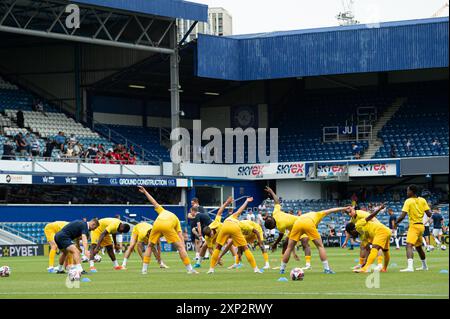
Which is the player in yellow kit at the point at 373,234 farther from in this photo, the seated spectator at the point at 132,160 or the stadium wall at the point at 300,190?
the stadium wall at the point at 300,190

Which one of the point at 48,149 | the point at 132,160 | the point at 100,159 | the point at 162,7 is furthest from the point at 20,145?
the point at 162,7

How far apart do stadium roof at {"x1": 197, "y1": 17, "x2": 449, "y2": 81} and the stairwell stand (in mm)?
5543

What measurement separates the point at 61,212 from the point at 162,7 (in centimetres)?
1250

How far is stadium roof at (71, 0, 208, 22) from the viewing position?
56.4 m

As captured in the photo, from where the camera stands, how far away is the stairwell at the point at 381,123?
67.1m

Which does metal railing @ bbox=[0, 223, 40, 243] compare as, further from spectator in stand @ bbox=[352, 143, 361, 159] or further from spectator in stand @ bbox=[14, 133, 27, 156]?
spectator in stand @ bbox=[352, 143, 361, 159]

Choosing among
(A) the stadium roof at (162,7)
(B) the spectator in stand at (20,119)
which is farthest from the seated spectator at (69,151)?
(A) the stadium roof at (162,7)

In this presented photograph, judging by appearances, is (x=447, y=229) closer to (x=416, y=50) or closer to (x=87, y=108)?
(x=416, y=50)

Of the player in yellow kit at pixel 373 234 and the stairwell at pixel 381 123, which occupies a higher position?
the stairwell at pixel 381 123

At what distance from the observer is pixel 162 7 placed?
2325 inches

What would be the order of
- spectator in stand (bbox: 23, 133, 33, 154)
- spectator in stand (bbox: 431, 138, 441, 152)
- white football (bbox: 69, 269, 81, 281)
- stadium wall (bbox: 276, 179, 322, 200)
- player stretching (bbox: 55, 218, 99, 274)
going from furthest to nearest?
stadium wall (bbox: 276, 179, 322, 200), spectator in stand (bbox: 431, 138, 441, 152), spectator in stand (bbox: 23, 133, 33, 154), player stretching (bbox: 55, 218, 99, 274), white football (bbox: 69, 269, 81, 281)

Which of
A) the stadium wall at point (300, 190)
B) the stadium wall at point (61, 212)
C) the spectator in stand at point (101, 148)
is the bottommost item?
the stadium wall at point (61, 212)

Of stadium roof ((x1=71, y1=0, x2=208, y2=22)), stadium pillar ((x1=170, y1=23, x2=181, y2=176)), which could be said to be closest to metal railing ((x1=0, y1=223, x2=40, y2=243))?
stadium pillar ((x1=170, y1=23, x2=181, y2=176))

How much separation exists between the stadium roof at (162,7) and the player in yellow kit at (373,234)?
3076 cm
